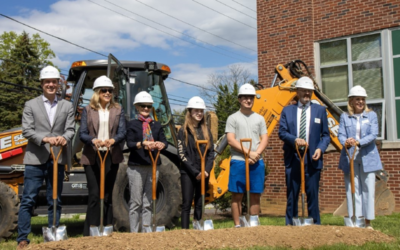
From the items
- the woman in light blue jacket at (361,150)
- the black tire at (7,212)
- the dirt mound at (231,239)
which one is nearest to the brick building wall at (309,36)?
the woman in light blue jacket at (361,150)

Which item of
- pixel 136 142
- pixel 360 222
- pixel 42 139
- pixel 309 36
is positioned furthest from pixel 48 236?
pixel 309 36

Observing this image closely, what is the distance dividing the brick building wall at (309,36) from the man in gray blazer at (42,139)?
6459 millimetres

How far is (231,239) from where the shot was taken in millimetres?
5195

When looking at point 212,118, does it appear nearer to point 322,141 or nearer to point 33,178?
point 322,141

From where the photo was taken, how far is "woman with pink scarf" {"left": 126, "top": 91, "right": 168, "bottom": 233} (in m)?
6.01

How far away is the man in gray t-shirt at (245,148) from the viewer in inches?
251

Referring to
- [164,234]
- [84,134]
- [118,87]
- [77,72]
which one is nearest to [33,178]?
[84,134]

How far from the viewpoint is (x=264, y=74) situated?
38.7ft

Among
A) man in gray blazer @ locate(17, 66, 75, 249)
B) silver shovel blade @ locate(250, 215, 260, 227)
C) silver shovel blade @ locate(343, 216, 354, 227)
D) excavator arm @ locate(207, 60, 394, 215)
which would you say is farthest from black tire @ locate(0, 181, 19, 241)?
silver shovel blade @ locate(343, 216, 354, 227)

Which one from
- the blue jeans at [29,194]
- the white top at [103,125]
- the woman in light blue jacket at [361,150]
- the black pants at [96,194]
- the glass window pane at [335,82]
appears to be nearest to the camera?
the blue jeans at [29,194]

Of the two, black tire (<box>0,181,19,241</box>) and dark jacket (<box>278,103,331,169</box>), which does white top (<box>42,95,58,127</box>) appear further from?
dark jacket (<box>278,103,331,169</box>)

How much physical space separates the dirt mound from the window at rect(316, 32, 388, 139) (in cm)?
531

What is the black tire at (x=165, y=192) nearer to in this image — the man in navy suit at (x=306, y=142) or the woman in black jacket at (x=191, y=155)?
the woman in black jacket at (x=191, y=155)

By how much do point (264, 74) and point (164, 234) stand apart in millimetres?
7416
